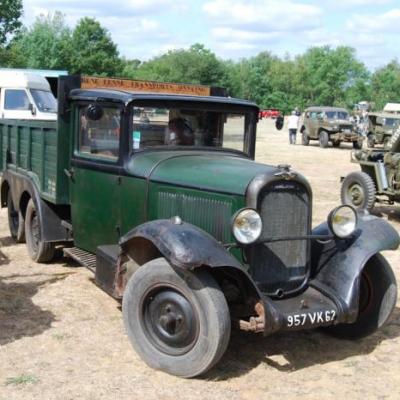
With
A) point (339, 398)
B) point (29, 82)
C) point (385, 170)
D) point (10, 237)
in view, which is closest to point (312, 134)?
point (29, 82)

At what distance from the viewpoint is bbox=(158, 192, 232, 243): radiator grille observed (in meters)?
4.34

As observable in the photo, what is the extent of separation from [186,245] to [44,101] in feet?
39.5

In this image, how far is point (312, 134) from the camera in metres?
26.4

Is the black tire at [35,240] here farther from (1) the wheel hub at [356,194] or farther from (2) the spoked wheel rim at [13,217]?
(1) the wheel hub at [356,194]

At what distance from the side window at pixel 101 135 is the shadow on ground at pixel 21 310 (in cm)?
132

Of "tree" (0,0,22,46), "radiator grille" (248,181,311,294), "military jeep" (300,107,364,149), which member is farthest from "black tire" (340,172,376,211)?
"tree" (0,0,22,46)

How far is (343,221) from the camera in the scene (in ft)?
15.2

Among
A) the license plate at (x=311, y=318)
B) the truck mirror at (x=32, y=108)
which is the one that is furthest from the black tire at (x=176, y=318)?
the truck mirror at (x=32, y=108)

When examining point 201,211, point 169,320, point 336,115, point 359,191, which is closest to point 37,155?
point 201,211

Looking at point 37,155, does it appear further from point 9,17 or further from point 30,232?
point 9,17

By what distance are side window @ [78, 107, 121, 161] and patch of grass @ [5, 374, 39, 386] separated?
1.87 metres

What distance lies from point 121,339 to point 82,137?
74.9 inches

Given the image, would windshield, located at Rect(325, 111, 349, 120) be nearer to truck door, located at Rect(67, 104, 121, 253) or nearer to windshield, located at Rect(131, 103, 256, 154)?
windshield, located at Rect(131, 103, 256, 154)

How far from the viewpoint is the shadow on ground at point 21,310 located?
4.78 meters
